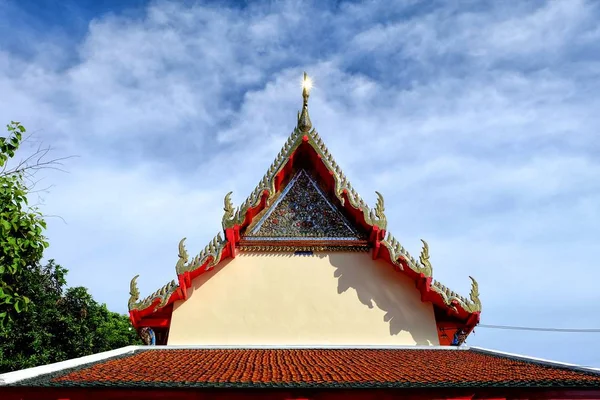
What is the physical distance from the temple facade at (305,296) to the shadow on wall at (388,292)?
0.02m

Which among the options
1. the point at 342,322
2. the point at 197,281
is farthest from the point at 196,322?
the point at 342,322

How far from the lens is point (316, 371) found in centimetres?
479

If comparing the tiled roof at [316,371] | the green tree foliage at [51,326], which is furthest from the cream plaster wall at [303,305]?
the green tree foliage at [51,326]

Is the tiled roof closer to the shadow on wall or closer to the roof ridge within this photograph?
the roof ridge

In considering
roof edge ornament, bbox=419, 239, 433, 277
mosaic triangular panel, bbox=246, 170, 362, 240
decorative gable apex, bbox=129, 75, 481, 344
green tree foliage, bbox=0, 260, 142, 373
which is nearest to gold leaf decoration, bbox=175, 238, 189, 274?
decorative gable apex, bbox=129, 75, 481, 344

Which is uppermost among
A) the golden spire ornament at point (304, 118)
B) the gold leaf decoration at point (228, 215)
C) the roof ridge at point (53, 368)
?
the golden spire ornament at point (304, 118)

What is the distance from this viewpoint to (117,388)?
4.16 meters

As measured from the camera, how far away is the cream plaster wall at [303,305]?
7.09m

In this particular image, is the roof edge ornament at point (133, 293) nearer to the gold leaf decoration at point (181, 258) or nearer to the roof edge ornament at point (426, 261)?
the gold leaf decoration at point (181, 258)

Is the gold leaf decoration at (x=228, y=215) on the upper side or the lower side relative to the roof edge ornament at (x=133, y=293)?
upper

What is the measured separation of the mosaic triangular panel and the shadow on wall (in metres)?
0.42

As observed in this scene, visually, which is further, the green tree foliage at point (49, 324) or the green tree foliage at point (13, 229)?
the green tree foliage at point (49, 324)

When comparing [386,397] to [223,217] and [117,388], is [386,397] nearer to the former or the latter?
[117,388]

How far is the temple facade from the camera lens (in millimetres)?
6219
